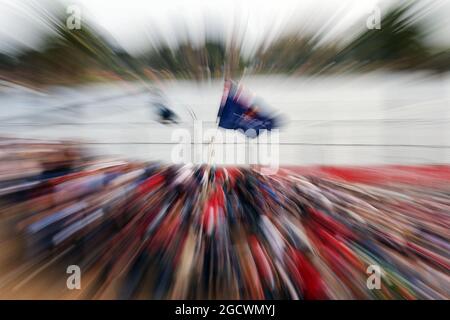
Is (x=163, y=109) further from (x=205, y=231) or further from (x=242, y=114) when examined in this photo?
(x=205, y=231)

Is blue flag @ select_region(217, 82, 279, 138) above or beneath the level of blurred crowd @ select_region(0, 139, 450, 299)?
above

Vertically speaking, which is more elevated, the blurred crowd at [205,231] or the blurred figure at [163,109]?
the blurred figure at [163,109]

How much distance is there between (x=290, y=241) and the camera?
2.90ft

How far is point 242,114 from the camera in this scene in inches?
34.6

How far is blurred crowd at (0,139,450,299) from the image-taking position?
0.87 m

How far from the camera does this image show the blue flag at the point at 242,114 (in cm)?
88

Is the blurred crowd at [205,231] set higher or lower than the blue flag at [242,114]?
lower

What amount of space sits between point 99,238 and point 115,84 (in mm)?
586

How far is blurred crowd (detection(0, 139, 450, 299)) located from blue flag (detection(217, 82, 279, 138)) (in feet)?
0.55

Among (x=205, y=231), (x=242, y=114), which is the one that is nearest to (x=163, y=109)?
(x=242, y=114)

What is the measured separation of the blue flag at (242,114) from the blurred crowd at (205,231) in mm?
169

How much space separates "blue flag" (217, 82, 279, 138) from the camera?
2.88 feet
